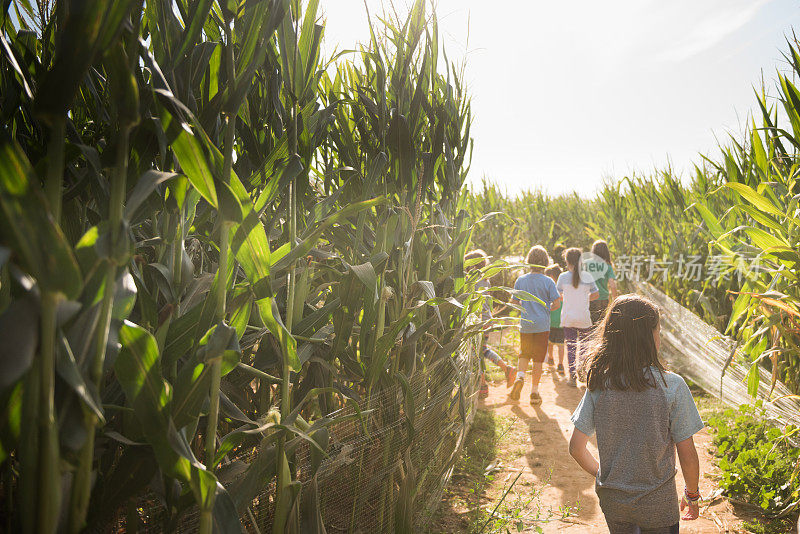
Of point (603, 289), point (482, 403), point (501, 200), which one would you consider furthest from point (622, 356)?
point (501, 200)

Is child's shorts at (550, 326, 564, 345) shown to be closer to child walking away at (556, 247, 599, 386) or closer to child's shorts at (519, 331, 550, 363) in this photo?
child walking away at (556, 247, 599, 386)

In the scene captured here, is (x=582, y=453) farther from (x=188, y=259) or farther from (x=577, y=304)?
(x=577, y=304)

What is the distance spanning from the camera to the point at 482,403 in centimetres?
509

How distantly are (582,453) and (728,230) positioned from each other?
2982mm

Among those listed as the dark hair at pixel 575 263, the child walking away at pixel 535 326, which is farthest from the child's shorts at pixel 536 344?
the dark hair at pixel 575 263

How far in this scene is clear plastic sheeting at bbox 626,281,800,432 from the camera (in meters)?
3.07

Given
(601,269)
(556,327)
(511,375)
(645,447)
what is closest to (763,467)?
(645,447)

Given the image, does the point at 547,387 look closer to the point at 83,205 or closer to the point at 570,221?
the point at 83,205

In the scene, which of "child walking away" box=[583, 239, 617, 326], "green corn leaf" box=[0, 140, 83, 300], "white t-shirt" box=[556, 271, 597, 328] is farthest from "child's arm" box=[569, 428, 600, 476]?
"child walking away" box=[583, 239, 617, 326]

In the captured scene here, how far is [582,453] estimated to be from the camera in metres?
1.91

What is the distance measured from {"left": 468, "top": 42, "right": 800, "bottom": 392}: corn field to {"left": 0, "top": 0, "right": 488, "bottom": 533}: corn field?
1.16 meters

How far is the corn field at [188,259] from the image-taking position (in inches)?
29.4

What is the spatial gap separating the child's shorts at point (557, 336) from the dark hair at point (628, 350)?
4.12 meters

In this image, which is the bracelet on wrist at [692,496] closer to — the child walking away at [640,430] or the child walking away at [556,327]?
the child walking away at [640,430]
